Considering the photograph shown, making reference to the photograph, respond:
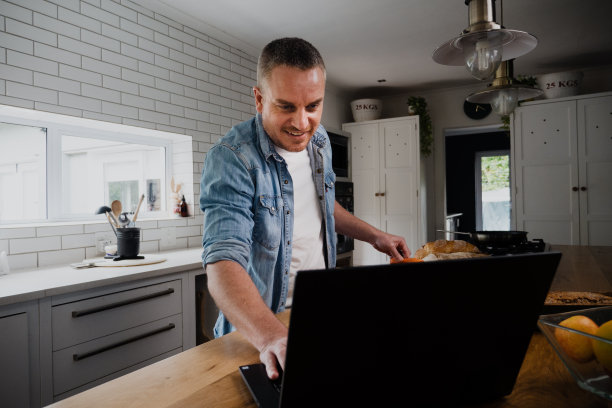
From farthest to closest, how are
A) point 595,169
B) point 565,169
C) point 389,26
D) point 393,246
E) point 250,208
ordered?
point 565,169, point 595,169, point 389,26, point 393,246, point 250,208

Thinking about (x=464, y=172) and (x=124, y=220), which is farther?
(x=464, y=172)

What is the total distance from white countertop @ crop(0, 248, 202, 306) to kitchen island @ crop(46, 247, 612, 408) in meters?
1.16

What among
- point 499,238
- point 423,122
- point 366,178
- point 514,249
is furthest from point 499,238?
point 423,122

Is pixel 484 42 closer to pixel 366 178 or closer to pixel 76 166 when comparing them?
pixel 76 166

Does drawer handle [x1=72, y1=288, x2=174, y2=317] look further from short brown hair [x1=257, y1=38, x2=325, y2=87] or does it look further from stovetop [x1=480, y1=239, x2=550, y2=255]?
stovetop [x1=480, y1=239, x2=550, y2=255]

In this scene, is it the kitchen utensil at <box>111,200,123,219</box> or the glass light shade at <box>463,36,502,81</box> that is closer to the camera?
the glass light shade at <box>463,36,502,81</box>

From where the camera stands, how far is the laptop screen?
0.43 meters

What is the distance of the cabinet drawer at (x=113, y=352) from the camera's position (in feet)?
5.81

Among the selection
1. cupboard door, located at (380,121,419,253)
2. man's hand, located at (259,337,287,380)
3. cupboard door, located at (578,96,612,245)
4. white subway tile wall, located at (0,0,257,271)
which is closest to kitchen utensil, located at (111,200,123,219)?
white subway tile wall, located at (0,0,257,271)

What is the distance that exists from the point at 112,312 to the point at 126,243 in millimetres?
585

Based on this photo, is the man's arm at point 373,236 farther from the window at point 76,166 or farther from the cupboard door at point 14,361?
the window at point 76,166

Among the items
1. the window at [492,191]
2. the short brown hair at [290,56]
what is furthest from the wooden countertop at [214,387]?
the window at [492,191]

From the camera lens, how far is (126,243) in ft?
7.99

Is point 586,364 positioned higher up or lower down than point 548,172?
lower down
